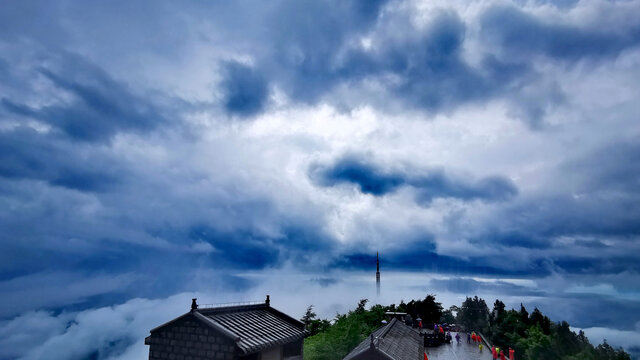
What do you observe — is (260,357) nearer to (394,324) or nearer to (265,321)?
(265,321)

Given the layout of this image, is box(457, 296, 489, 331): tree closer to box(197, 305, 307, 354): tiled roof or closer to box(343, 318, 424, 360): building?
box(343, 318, 424, 360): building

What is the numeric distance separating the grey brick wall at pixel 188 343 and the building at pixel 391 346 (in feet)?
36.9

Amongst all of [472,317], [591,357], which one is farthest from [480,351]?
[472,317]

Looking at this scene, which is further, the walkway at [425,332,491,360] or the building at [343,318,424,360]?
the walkway at [425,332,491,360]

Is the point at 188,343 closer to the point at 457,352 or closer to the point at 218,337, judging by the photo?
the point at 218,337

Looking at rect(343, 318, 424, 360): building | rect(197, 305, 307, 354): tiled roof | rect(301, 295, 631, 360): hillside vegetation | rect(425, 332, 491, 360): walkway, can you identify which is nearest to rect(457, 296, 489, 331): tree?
rect(301, 295, 631, 360): hillside vegetation

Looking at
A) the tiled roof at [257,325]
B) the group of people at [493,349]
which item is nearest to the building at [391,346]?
the tiled roof at [257,325]

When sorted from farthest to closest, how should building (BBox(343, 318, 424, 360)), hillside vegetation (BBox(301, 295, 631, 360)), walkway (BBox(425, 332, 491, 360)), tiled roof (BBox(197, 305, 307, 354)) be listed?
walkway (BBox(425, 332, 491, 360)) < hillside vegetation (BBox(301, 295, 631, 360)) < building (BBox(343, 318, 424, 360)) < tiled roof (BBox(197, 305, 307, 354))

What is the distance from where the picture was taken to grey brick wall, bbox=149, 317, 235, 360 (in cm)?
2016

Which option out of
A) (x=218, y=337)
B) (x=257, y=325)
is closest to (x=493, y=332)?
(x=257, y=325)

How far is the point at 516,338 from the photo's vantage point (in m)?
47.1

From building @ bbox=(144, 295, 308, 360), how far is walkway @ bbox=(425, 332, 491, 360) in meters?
24.8

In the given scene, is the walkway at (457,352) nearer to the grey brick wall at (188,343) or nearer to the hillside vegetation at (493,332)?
the hillside vegetation at (493,332)

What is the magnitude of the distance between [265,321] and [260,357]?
9.83 ft
